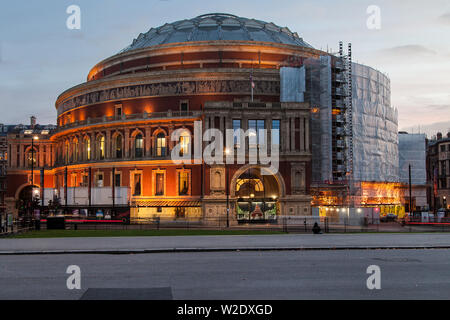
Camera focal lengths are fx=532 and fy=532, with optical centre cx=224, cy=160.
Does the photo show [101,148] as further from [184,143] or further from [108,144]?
[184,143]

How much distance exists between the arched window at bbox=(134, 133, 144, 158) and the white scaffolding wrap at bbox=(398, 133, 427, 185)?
46.1 meters

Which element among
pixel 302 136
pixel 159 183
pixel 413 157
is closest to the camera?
pixel 302 136

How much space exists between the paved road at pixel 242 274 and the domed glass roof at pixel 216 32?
5852cm

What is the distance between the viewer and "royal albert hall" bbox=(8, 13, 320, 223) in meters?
63.3

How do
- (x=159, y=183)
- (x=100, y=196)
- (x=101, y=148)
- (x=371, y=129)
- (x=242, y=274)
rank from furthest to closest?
(x=101, y=148), (x=371, y=129), (x=159, y=183), (x=100, y=196), (x=242, y=274)

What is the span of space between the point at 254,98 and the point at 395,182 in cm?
2495

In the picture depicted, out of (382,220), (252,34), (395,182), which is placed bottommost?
(382,220)

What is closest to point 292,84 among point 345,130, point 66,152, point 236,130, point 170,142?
point 345,130

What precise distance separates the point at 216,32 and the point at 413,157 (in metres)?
41.2

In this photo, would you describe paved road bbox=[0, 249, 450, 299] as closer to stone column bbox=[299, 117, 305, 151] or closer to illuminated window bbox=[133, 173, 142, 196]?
stone column bbox=[299, 117, 305, 151]

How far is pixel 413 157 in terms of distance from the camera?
93.4 metres
